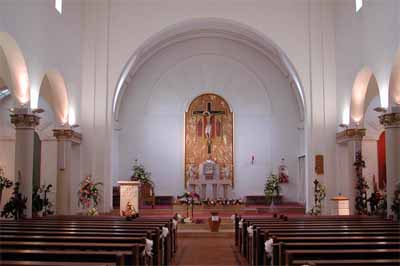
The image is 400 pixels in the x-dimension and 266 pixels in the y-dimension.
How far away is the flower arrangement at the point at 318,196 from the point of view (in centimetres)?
1697

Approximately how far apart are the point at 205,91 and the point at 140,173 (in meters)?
5.27

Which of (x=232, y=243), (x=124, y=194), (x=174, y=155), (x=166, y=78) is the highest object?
(x=166, y=78)

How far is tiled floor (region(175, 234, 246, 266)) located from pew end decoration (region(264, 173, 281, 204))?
24.8 feet

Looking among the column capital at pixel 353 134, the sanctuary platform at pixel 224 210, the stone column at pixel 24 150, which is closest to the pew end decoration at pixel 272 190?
the sanctuary platform at pixel 224 210

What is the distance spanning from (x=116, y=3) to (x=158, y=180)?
8.92 metres

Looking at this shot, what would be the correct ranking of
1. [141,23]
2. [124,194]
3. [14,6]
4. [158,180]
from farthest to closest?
[158,180], [141,23], [124,194], [14,6]

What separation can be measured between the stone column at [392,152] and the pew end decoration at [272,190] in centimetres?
851

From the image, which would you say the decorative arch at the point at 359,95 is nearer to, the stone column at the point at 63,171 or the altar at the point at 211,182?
the altar at the point at 211,182

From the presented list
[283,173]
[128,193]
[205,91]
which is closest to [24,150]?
[128,193]

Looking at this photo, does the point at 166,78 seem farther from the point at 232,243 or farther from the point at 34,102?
the point at 232,243

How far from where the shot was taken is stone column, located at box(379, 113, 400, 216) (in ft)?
42.6

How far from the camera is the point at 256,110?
2386 cm

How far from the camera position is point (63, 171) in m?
16.8

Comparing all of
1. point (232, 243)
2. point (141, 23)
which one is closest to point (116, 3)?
point (141, 23)
